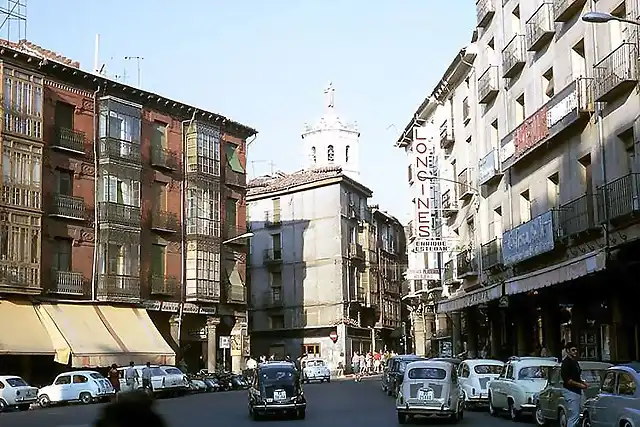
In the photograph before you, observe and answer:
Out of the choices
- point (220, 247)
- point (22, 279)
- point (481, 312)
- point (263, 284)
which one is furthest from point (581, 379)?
point (263, 284)

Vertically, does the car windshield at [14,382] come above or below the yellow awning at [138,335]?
below

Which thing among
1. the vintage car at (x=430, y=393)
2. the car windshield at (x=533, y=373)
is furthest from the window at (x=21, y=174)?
the car windshield at (x=533, y=373)

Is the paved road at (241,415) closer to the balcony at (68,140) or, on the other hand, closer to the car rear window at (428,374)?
the car rear window at (428,374)

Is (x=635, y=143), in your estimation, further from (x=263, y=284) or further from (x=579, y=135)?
(x=263, y=284)

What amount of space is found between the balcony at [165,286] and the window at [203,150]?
6.43 meters

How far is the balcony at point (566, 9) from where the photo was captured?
28734 mm

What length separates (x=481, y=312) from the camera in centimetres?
4372

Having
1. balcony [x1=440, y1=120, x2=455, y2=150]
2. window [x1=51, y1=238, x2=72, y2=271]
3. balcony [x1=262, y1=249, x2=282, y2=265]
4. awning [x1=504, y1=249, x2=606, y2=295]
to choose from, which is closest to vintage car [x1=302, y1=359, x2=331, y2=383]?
balcony [x1=262, y1=249, x2=282, y2=265]

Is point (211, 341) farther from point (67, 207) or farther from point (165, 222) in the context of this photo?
point (67, 207)

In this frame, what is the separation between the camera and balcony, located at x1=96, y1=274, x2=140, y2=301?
4531 cm

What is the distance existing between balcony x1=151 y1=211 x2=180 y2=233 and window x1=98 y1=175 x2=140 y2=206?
71.8 inches

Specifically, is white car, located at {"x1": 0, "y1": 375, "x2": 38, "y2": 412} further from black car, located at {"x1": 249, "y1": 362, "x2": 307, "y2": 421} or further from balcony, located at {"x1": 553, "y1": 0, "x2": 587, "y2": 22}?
balcony, located at {"x1": 553, "y1": 0, "x2": 587, "y2": 22}

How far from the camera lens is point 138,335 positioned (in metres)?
45.8

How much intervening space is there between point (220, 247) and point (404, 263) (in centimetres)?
4416
